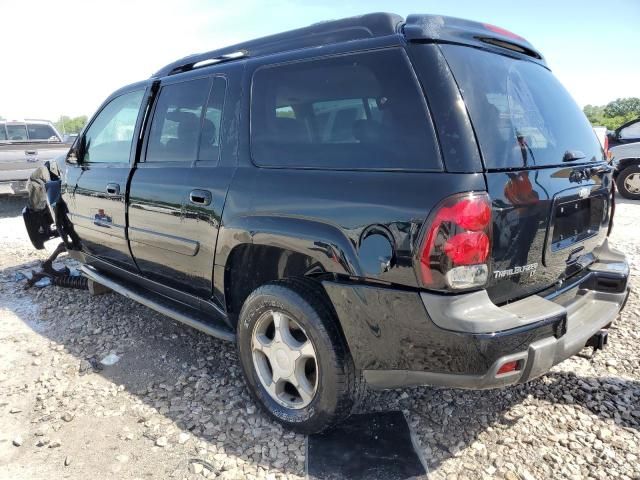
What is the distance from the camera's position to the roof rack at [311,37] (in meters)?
2.16

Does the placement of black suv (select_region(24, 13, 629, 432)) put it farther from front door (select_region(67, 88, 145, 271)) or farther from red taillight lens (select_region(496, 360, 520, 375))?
front door (select_region(67, 88, 145, 271))

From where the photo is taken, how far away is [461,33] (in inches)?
85.3

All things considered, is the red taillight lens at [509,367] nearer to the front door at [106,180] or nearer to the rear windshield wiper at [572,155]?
the rear windshield wiper at [572,155]

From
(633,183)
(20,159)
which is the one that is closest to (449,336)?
(20,159)

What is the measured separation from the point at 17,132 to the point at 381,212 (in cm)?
1078

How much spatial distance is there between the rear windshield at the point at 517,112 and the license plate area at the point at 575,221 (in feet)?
0.73

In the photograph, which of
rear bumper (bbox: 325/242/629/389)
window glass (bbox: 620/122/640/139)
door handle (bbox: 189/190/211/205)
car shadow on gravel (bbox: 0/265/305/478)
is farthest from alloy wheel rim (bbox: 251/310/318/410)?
window glass (bbox: 620/122/640/139)

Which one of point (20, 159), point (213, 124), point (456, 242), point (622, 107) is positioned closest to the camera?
point (456, 242)

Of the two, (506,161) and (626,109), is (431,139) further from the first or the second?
(626,109)

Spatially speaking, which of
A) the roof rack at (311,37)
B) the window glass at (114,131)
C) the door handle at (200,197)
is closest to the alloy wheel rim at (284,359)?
the door handle at (200,197)

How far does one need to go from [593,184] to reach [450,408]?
4.70ft

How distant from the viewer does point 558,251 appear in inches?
88.2

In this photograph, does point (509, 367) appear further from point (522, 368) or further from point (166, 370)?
point (166, 370)

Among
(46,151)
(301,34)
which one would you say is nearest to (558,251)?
(301,34)
